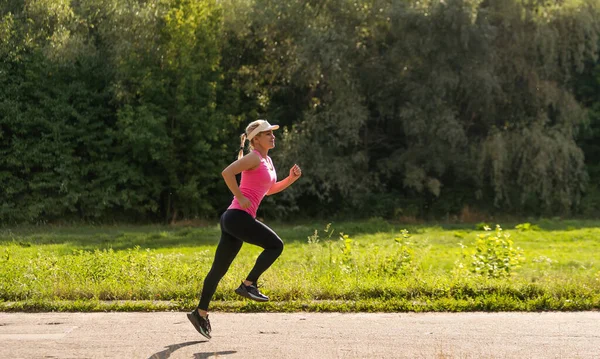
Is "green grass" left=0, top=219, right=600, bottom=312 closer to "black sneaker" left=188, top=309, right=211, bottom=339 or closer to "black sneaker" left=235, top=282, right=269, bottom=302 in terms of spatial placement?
"black sneaker" left=235, top=282, right=269, bottom=302

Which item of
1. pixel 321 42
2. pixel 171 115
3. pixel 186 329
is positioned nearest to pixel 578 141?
pixel 321 42

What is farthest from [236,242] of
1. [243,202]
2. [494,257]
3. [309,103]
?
[309,103]

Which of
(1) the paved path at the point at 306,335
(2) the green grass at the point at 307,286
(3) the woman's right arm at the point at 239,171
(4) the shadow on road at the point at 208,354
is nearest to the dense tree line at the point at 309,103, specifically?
(2) the green grass at the point at 307,286

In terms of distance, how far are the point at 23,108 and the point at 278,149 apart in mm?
9244

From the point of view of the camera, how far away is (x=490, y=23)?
28.2m

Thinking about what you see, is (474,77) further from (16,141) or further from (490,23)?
(16,141)

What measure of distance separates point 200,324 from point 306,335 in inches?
40.7

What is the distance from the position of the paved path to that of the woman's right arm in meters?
1.34

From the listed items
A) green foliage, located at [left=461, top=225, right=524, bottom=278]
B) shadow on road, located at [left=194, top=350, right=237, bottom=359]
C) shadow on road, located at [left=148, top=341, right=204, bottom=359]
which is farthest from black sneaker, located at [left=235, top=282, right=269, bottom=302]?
green foliage, located at [left=461, top=225, right=524, bottom=278]

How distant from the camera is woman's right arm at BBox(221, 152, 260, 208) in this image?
23.6 feet

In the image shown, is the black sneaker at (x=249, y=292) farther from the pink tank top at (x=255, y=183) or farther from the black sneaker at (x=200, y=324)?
the pink tank top at (x=255, y=183)

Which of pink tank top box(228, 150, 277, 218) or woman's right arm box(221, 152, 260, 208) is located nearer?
woman's right arm box(221, 152, 260, 208)

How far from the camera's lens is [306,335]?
7.43 m

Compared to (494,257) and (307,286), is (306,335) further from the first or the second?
(494,257)
